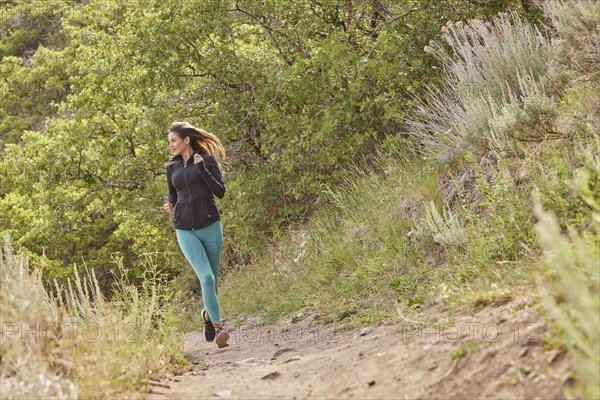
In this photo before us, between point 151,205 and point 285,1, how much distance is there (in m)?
5.15

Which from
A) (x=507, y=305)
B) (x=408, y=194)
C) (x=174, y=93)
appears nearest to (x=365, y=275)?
(x=408, y=194)

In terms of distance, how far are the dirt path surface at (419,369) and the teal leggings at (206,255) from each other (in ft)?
2.86

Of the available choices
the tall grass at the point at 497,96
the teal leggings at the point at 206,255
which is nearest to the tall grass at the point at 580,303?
the tall grass at the point at 497,96

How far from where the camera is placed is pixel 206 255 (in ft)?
24.6

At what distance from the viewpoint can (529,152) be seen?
7.26 meters

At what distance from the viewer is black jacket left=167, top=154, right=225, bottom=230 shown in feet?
24.3

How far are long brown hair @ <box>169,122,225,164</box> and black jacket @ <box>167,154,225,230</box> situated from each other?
0.22 meters

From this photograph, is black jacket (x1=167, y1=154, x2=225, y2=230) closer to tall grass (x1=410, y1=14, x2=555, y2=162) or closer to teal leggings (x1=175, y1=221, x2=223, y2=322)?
teal leggings (x1=175, y1=221, x2=223, y2=322)

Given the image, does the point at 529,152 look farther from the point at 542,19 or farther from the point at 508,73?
the point at 542,19

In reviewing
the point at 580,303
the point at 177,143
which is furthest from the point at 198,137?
the point at 580,303

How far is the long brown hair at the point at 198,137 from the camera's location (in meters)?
7.68

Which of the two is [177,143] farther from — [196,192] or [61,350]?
[61,350]

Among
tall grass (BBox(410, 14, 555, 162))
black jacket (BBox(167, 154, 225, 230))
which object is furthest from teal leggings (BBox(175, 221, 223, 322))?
tall grass (BBox(410, 14, 555, 162))

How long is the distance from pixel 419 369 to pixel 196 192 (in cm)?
358
